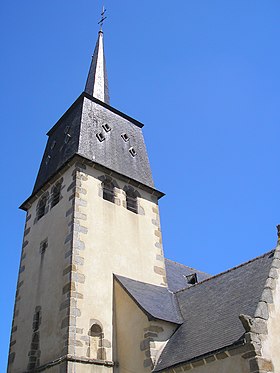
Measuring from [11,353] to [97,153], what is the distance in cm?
676

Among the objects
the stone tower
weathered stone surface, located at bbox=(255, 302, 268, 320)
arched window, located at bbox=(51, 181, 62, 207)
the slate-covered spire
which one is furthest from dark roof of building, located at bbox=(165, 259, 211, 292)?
the slate-covered spire

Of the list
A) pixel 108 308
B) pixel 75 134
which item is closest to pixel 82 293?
pixel 108 308

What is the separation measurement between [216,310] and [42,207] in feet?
23.3

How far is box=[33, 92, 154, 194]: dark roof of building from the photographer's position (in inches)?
557

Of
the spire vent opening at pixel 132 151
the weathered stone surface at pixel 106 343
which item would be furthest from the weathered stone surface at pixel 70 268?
the spire vent opening at pixel 132 151

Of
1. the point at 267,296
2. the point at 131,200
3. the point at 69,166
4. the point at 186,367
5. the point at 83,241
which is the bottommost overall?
the point at 186,367

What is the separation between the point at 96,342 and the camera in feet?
33.6

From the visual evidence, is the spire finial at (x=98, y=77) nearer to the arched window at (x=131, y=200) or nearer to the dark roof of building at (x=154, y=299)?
the arched window at (x=131, y=200)

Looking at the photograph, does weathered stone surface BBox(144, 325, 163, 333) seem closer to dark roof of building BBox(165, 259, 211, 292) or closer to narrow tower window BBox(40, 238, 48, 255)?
dark roof of building BBox(165, 259, 211, 292)

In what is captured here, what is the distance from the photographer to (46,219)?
1334cm

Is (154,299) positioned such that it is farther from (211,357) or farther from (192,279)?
(192,279)

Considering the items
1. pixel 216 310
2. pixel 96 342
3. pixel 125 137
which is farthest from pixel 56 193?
pixel 216 310

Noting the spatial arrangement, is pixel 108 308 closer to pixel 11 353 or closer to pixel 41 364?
pixel 41 364

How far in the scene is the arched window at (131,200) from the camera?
13688 mm
